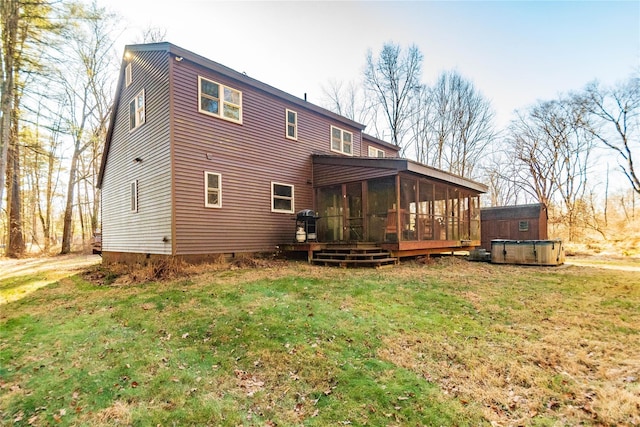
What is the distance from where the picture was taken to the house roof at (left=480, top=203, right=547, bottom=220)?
17.1 m

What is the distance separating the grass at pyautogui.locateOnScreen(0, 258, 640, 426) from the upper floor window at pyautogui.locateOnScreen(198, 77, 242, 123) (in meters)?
6.05

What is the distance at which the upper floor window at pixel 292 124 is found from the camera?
1277cm

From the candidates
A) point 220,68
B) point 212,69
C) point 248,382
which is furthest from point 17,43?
point 248,382

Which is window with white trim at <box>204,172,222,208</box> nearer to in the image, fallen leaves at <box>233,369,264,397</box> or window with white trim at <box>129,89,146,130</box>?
window with white trim at <box>129,89,146,130</box>

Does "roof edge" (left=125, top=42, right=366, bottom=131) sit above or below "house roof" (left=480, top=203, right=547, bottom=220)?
above

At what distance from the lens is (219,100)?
416 inches

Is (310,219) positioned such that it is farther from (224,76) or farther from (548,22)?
(548,22)

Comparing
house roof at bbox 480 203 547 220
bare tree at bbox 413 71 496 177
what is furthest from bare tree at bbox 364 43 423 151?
house roof at bbox 480 203 547 220

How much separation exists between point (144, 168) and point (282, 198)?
4.94 meters

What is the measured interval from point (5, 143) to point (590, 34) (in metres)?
23.1

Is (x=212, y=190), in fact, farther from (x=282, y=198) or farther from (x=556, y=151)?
(x=556, y=151)

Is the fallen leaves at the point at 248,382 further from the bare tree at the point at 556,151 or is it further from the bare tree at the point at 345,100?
the bare tree at the point at 556,151

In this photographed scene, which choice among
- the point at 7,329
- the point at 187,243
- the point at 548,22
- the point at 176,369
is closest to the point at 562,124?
the point at 548,22

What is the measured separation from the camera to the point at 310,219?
464 inches
